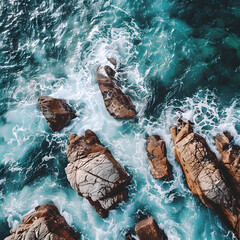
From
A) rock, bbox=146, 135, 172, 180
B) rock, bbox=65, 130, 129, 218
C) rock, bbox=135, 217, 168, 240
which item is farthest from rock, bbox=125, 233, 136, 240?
rock, bbox=146, 135, 172, 180

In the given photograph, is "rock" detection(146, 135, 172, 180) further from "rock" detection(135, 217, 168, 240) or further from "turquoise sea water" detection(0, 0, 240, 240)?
"rock" detection(135, 217, 168, 240)

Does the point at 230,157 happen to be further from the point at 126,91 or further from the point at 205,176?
the point at 126,91

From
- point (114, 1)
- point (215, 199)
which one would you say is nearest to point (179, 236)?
point (215, 199)

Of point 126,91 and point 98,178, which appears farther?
point 126,91

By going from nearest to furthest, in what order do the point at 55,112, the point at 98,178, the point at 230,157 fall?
the point at 230,157
the point at 98,178
the point at 55,112

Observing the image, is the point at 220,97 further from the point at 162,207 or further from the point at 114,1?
the point at 114,1

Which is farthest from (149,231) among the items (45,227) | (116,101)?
(116,101)
